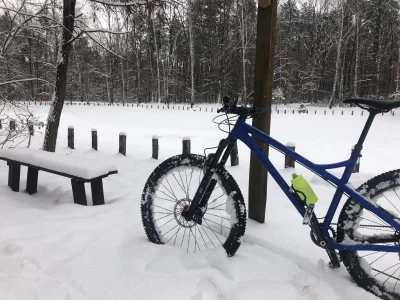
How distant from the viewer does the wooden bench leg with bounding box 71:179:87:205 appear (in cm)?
364

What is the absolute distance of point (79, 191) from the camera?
3.65m

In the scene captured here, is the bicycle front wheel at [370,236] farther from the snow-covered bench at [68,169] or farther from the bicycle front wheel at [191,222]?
the snow-covered bench at [68,169]

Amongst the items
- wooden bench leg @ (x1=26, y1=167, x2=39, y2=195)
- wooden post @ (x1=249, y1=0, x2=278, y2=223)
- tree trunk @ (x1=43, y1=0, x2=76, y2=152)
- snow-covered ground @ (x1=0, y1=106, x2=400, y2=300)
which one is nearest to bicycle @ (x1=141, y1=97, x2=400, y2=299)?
snow-covered ground @ (x1=0, y1=106, x2=400, y2=300)

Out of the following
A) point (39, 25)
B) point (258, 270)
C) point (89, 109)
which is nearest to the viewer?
point (258, 270)

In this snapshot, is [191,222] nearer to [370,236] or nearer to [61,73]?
[370,236]

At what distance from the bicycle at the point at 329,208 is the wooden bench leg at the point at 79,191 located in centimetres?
151

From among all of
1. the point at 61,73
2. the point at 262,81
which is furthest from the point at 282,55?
the point at 262,81

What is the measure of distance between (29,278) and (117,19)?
17.7 feet

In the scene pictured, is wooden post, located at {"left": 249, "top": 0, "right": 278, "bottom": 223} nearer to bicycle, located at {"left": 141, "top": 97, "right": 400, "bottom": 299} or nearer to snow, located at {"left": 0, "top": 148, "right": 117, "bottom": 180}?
bicycle, located at {"left": 141, "top": 97, "right": 400, "bottom": 299}

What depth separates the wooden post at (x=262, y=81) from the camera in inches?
109

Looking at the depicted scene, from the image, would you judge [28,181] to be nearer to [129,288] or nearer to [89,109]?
[129,288]

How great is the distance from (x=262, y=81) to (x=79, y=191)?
2.50 m

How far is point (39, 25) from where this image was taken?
5809 millimetres

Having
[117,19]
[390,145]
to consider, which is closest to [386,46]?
[390,145]
